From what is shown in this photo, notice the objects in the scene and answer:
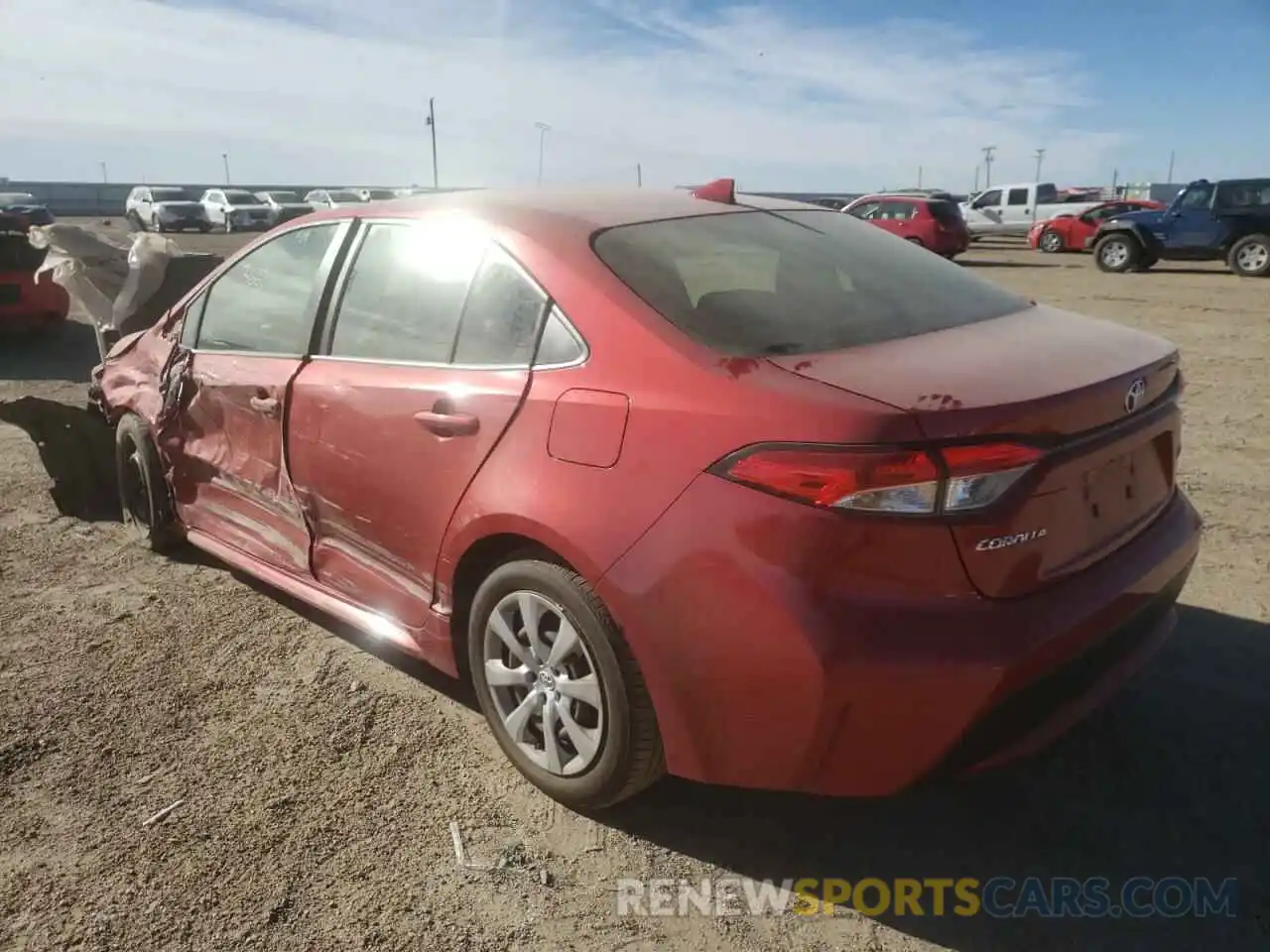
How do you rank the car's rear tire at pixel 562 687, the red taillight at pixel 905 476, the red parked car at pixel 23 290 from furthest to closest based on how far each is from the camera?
the red parked car at pixel 23 290 → the car's rear tire at pixel 562 687 → the red taillight at pixel 905 476

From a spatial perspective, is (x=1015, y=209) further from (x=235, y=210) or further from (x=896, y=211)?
(x=235, y=210)

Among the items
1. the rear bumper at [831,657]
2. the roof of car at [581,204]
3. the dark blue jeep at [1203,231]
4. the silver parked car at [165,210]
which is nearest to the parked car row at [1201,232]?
the dark blue jeep at [1203,231]

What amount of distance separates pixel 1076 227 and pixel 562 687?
26.4 m

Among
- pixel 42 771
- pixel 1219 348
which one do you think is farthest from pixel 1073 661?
pixel 1219 348

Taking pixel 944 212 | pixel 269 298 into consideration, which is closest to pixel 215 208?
pixel 944 212

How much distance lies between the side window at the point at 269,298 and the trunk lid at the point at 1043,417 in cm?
195

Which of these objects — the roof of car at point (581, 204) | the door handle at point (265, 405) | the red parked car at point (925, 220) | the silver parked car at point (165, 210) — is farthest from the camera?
the silver parked car at point (165, 210)

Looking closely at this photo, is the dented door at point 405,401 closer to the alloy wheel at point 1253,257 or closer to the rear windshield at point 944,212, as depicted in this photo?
the alloy wheel at point 1253,257

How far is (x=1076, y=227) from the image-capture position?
82.7ft

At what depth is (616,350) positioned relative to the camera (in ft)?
7.70

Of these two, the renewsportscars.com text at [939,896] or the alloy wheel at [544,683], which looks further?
the alloy wheel at [544,683]

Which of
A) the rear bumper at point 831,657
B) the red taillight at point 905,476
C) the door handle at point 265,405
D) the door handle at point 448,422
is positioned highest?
the red taillight at point 905,476

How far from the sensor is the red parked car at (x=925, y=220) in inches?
826

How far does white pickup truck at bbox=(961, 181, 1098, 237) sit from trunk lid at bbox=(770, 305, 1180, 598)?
97.7 ft
